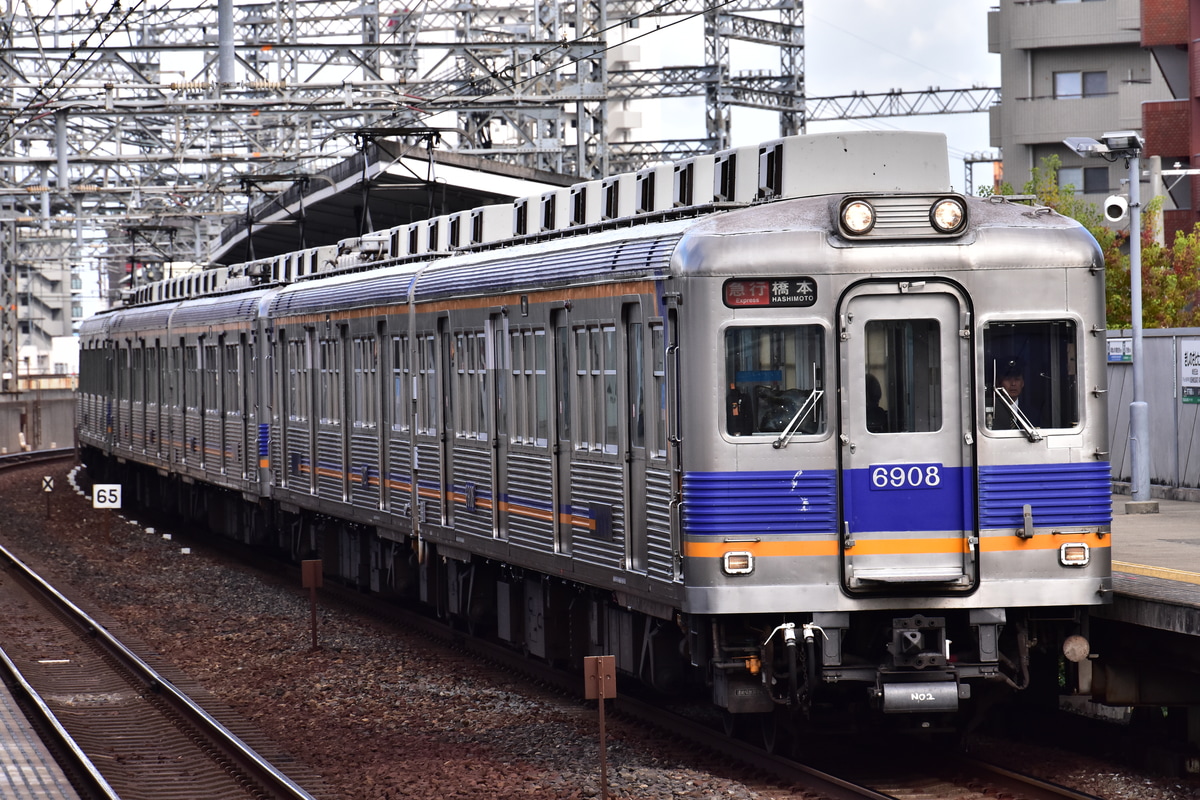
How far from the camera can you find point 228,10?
2977 centimetres

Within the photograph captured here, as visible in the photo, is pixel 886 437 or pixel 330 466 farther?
pixel 330 466

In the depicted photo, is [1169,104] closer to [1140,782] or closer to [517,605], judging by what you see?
[517,605]

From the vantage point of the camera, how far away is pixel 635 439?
10773mm

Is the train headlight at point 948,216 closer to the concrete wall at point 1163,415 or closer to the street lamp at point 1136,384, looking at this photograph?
the street lamp at point 1136,384

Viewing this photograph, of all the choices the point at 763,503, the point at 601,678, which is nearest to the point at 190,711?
the point at 601,678

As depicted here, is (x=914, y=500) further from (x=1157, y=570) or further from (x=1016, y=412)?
(x=1157, y=570)

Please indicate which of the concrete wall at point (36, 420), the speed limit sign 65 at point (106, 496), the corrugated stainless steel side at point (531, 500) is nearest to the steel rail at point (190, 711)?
the corrugated stainless steel side at point (531, 500)

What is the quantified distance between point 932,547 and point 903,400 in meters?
0.79

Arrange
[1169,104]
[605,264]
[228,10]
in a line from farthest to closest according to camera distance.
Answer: [1169,104]
[228,10]
[605,264]

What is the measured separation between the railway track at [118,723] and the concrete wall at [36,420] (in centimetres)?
3464

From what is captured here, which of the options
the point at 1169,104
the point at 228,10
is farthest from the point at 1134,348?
the point at 1169,104

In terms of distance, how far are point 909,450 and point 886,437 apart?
14 centimetres

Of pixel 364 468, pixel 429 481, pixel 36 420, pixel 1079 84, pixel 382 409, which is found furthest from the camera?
pixel 36 420

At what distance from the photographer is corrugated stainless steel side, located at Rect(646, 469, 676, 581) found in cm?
1016
